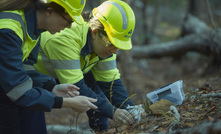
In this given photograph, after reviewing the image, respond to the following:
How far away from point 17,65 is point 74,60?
2.63 ft

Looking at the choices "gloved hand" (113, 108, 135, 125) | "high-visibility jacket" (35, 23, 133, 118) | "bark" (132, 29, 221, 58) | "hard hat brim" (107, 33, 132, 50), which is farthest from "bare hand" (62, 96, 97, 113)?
"bark" (132, 29, 221, 58)

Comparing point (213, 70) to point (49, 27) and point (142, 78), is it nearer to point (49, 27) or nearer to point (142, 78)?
point (142, 78)

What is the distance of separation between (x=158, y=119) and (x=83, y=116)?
145 inches

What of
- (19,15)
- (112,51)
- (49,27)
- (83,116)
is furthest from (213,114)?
(83,116)

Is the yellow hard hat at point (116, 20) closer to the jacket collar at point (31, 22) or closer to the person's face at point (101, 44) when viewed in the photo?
the person's face at point (101, 44)

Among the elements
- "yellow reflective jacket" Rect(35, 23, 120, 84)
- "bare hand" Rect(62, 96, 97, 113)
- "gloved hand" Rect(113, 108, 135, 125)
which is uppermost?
"yellow reflective jacket" Rect(35, 23, 120, 84)

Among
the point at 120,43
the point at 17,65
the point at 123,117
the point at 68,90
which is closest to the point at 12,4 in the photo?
the point at 17,65

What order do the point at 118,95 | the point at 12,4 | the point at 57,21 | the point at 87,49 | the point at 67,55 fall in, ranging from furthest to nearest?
the point at 118,95, the point at 87,49, the point at 67,55, the point at 57,21, the point at 12,4

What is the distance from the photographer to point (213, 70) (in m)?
7.05

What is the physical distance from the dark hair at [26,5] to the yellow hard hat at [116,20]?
61 cm

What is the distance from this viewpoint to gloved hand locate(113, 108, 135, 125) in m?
2.69

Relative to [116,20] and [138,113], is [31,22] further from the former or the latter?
[138,113]

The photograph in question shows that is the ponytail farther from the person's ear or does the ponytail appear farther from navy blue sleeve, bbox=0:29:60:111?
the person's ear

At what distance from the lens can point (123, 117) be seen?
107 inches
